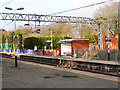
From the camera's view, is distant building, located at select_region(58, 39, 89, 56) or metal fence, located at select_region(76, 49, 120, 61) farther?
distant building, located at select_region(58, 39, 89, 56)

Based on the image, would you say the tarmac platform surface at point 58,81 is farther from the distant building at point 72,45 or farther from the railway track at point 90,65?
the distant building at point 72,45

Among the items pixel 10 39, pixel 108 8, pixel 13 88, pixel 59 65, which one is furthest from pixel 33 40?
pixel 13 88

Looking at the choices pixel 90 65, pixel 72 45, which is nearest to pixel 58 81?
pixel 90 65

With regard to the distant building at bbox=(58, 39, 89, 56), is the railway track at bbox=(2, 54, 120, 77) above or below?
below

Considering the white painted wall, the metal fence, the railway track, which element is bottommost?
the railway track

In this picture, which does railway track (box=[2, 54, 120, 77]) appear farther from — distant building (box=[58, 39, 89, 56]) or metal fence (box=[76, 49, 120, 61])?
distant building (box=[58, 39, 89, 56])

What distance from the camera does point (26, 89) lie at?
940 centimetres

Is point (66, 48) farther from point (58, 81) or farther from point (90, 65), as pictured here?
point (58, 81)

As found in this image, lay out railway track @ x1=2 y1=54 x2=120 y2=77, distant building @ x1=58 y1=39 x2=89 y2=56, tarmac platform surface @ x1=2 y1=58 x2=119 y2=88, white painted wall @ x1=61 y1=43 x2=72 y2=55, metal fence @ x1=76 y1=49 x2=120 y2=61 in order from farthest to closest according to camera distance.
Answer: white painted wall @ x1=61 y1=43 x2=72 y2=55
distant building @ x1=58 y1=39 x2=89 y2=56
metal fence @ x1=76 y1=49 x2=120 y2=61
railway track @ x1=2 y1=54 x2=120 y2=77
tarmac platform surface @ x1=2 y1=58 x2=119 y2=88

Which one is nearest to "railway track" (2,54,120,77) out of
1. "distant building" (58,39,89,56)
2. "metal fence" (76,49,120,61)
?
"metal fence" (76,49,120,61)

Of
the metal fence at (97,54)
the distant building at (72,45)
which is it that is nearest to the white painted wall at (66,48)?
the distant building at (72,45)

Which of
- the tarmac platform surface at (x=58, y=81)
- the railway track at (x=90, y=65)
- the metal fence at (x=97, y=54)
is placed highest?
the metal fence at (x=97, y=54)

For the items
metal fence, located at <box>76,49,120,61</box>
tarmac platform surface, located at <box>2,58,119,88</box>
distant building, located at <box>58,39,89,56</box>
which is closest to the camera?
tarmac platform surface, located at <box>2,58,119,88</box>

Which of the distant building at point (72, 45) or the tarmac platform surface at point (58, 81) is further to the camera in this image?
the distant building at point (72, 45)
